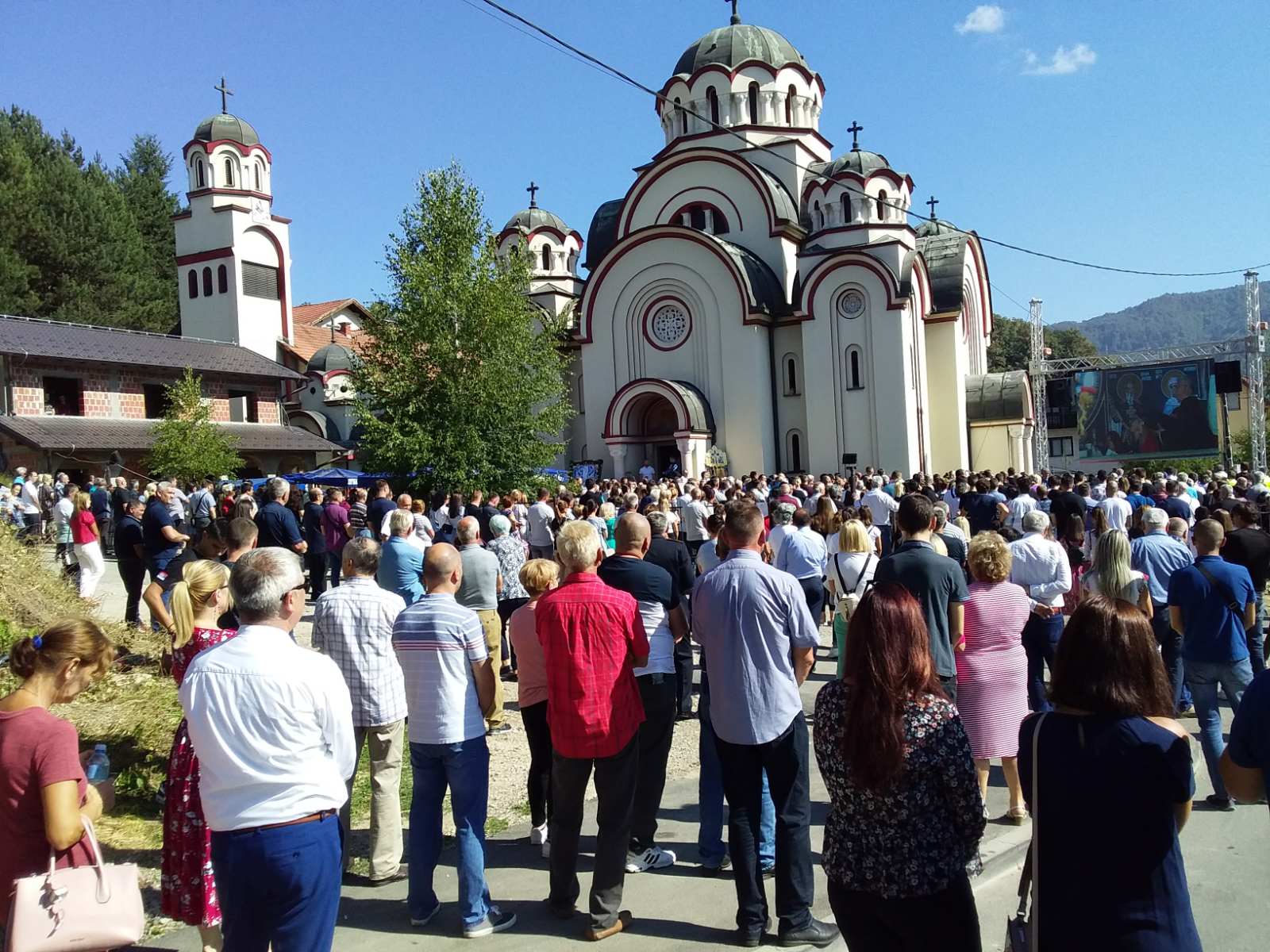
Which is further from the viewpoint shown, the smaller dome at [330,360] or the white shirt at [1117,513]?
the smaller dome at [330,360]

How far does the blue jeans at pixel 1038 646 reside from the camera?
6.78m

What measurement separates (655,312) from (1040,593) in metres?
27.1

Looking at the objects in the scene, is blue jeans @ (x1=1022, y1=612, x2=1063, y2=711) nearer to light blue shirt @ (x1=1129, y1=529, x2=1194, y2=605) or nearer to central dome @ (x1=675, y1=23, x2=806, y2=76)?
light blue shirt @ (x1=1129, y1=529, x2=1194, y2=605)

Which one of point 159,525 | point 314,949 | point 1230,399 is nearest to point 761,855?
point 314,949

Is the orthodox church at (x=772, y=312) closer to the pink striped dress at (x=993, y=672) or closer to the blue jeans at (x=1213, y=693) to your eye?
the blue jeans at (x=1213, y=693)

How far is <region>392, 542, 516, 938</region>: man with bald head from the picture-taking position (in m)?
4.57

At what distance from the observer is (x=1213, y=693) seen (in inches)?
243

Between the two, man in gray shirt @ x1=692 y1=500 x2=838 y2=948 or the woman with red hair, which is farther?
man in gray shirt @ x1=692 y1=500 x2=838 y2=948

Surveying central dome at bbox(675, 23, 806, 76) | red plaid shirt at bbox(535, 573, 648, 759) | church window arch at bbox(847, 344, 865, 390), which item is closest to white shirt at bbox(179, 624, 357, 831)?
red plaid shirt at bbox(535, 573, 648, 759)

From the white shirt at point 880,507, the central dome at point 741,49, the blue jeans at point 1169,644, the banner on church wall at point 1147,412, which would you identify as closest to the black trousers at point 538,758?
the blue jeans at point 1169,644

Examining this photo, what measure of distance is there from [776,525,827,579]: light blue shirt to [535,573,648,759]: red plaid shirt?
3.88 metres

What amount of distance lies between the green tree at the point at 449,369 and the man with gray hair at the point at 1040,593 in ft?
48.6

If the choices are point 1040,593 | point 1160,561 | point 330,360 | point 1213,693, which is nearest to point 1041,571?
point 1040,593

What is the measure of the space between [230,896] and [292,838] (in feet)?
0.90
